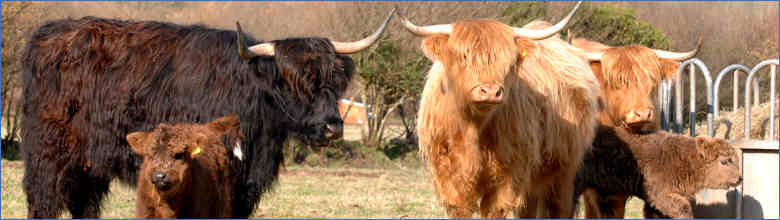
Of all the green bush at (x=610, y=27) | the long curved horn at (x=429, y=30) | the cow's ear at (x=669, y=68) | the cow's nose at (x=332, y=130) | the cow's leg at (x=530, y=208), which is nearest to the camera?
the long curved horn at (x=429, y=30)

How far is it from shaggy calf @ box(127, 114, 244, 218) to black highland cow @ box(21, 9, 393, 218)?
394 mm

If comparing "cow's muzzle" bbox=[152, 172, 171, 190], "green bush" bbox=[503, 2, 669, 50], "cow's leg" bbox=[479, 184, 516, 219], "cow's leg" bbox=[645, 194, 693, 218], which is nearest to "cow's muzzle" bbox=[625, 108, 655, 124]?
"cow's leg" bbox=[645, 194, 693, 218]

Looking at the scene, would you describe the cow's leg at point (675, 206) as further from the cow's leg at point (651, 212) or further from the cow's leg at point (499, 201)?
the cow's leg at point (499, 201)

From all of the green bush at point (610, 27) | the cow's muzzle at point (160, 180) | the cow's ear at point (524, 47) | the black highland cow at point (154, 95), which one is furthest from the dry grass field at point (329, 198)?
the green bush at point (610, 27)

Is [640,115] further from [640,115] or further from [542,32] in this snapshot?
[542,32]

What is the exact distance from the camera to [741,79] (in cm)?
1705

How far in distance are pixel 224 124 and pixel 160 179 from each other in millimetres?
830

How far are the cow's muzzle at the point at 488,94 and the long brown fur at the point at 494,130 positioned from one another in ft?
0.28

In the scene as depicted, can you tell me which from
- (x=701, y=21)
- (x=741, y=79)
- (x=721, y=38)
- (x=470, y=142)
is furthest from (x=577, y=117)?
(x=701, y=21)

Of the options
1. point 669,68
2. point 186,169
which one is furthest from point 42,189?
point 669,68

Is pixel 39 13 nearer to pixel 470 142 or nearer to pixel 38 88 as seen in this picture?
pixel 38 88

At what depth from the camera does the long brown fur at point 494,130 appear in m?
4.82

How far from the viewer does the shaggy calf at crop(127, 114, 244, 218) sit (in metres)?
4.52

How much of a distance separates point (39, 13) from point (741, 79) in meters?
15.6
